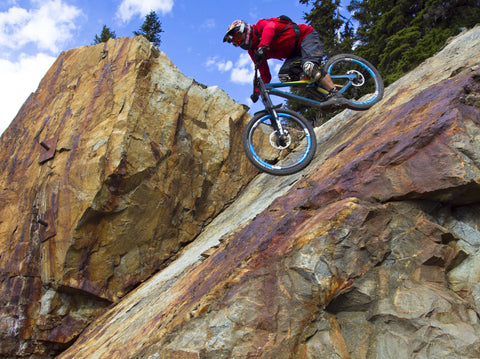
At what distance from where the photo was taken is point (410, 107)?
4.64m

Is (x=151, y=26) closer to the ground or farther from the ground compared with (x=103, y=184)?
farther from the ground

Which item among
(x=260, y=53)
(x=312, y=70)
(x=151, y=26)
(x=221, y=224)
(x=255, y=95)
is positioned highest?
(x=151, y=26)

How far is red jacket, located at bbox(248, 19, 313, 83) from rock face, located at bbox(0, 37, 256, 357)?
2715 mm

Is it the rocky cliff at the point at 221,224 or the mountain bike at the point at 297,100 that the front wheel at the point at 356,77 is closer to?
the mountain bike at the point at 297,100

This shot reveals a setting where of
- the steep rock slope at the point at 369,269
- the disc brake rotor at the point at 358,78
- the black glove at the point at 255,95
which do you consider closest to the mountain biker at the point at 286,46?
the black glove at the point at 255,95

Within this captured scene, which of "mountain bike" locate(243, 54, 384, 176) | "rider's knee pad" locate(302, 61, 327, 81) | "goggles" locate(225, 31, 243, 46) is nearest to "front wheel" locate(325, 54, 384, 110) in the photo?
"mountain bike" locate(243, 54, 384, 176)

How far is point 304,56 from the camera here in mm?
6305

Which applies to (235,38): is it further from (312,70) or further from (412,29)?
(412,29)

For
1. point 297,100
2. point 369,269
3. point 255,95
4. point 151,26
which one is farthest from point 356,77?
point 151,26

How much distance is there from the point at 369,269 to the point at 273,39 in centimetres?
451

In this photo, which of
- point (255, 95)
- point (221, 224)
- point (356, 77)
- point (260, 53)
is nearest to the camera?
point (260, 53)

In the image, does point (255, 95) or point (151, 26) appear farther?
point (151, 26)

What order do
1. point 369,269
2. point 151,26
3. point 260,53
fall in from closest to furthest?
point 369,269 < point 260,53 < point 151,26

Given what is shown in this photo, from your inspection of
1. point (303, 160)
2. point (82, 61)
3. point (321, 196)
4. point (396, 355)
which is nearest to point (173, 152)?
point (303, 160)
